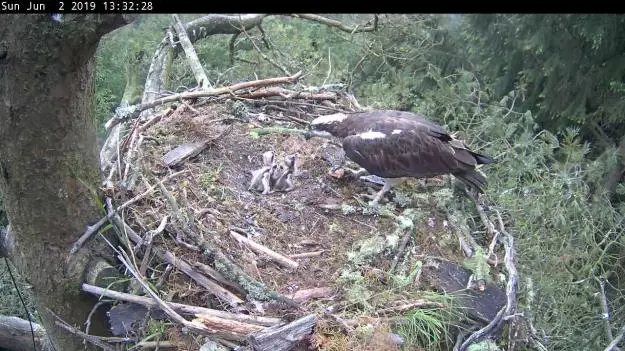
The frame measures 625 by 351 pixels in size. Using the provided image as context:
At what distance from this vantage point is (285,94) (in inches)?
201

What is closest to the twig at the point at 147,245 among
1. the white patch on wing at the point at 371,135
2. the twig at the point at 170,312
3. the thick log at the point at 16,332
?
the twig at the point at 170,312

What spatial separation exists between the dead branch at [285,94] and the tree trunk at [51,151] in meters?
2.01

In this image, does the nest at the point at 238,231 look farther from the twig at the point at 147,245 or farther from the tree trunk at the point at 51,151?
the tree trunk at the point at 51,151

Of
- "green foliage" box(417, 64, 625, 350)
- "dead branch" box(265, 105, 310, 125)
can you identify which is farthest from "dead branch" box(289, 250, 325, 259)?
"dead branch" box(265, 105, 310, 125)

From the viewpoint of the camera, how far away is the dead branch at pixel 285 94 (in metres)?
5.09

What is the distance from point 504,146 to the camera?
5.37 metres

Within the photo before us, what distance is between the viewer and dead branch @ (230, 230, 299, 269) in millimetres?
3518

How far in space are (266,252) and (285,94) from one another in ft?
6.20

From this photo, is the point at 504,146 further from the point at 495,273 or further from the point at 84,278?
the point at 84,278

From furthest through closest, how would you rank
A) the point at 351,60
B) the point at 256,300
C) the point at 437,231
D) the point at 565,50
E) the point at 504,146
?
the point at 351,60
the point at 565,50
the point at 504,146
the point at 437,231
the point at 256,300

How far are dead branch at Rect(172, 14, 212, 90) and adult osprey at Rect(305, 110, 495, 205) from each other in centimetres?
155

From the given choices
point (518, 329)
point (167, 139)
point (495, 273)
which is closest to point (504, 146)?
point (495, 273)

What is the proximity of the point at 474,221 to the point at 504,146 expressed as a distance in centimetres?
150

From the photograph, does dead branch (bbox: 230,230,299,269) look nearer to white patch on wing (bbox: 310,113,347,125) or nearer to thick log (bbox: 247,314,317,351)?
thick log (bbox: 247,314,317,351)
